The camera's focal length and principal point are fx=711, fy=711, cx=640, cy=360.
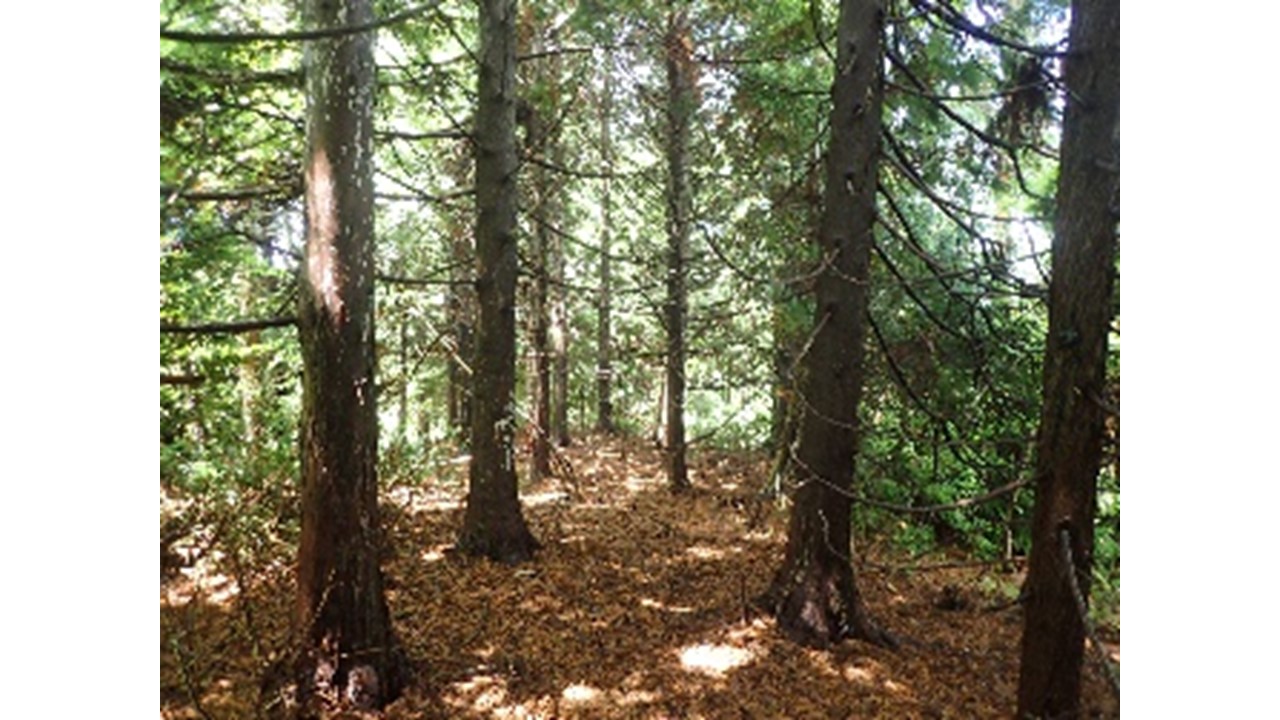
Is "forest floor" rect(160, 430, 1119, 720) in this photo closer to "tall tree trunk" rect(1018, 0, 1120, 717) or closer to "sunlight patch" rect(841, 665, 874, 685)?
"sunlight patch" rect(841, 665, 874, 685)

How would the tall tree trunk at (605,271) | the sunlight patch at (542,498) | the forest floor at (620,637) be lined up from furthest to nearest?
the tall tree trunk at (605,271)
the sunlight patch at (542,498)
the forest floor at (620,637)

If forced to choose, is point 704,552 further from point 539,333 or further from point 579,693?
point 539,333

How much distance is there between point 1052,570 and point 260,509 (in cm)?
575

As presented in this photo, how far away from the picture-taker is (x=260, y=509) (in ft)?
19.6

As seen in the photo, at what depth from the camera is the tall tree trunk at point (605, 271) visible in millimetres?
13812

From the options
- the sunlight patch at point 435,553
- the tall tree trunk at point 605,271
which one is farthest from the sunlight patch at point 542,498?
the sunlight patch at point 435,553

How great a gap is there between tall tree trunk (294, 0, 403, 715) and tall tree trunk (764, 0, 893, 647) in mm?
3184

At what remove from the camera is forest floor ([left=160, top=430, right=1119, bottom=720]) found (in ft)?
13.8

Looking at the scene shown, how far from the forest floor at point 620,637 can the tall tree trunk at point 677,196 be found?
305 centimetres

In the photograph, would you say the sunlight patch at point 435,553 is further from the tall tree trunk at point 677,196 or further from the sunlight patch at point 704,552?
the tall tree trunk at point 677,196

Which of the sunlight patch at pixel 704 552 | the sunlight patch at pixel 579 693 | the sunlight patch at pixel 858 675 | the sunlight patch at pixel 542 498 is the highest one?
the sunlight patch at pixel 542 498

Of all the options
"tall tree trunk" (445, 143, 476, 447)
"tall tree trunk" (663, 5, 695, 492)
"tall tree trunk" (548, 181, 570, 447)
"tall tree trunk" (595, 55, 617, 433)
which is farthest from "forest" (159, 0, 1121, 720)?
"tall tree trunk" (548, 181, 570, 447)
